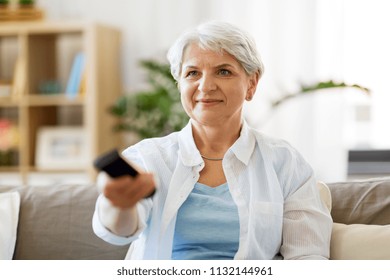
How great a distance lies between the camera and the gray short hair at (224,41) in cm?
160

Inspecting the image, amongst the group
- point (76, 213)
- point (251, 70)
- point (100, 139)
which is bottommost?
point (100, 139)

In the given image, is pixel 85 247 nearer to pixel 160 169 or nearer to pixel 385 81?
pixel 160 169

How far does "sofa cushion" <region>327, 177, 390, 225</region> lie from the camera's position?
74.4 inches

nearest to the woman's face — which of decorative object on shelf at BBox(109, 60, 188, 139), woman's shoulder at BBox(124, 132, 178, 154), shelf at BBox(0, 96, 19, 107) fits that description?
woman's shoulder at BBox(124, 132, 178, 154)

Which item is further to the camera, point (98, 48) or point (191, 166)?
point (98, 48)

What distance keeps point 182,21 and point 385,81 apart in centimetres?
120

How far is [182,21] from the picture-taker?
416 cm

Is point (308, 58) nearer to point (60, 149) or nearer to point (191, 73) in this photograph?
point (60, 149)

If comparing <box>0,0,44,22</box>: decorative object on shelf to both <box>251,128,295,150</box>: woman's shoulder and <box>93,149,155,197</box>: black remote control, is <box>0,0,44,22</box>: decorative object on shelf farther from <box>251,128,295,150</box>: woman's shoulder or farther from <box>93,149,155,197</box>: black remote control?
<box>93,149,155,197</box>: black remote control

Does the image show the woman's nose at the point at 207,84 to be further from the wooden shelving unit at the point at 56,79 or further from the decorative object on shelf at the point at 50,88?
the decorative object on shelf at the point at 50,88

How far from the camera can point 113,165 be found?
117 centimetres

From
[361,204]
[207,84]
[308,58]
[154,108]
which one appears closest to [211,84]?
[207,84]

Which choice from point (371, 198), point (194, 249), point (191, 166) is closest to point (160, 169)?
point (191, 166)
